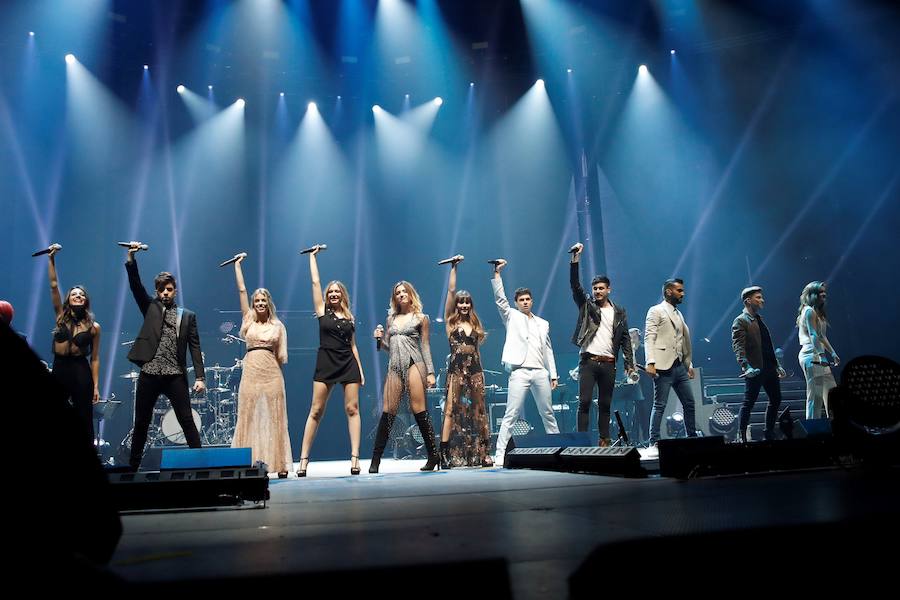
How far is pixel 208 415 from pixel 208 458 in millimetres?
6980

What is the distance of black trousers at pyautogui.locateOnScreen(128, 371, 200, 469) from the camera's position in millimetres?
5547

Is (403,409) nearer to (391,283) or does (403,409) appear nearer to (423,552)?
(391,283)

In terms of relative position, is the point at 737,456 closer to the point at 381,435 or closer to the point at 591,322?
the point at 591,322

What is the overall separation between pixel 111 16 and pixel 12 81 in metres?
1.97

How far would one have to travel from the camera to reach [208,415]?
33.8ft

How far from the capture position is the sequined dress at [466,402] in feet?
23.9

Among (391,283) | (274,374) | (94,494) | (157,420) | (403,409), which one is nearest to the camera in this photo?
(94,494)

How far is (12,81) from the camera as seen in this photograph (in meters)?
11.4

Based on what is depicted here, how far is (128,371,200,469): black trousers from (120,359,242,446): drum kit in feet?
13.7

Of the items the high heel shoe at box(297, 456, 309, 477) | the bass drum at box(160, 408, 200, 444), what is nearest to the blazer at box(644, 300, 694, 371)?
the high heel shoe at box(297, 456, 309, 477)

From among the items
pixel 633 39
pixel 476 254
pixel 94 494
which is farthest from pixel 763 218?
pixel 94 494

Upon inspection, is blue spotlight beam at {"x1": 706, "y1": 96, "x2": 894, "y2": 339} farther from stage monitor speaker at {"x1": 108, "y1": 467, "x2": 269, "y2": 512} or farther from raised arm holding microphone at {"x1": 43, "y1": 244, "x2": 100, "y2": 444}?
stage monitor speaker at {"x1": 108, "y1": 467, "x2": 269, "y2": 512}

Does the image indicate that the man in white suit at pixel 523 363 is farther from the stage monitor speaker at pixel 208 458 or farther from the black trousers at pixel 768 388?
the stage monitor speaker at pixel 208 458

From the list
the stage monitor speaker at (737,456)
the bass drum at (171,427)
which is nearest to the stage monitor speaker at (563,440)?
the stage monitor speaker at (737,456)
